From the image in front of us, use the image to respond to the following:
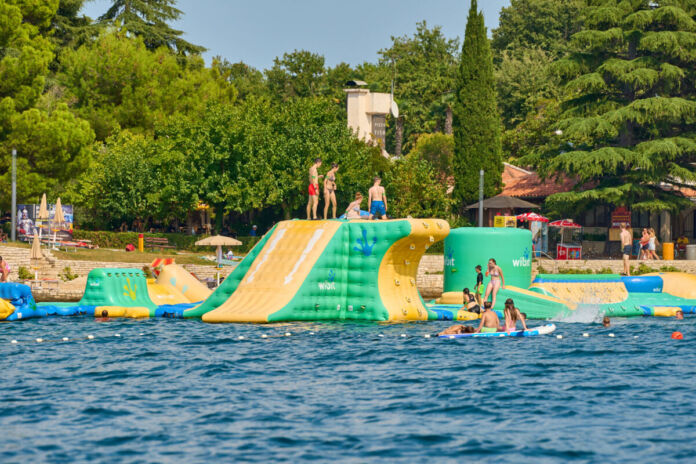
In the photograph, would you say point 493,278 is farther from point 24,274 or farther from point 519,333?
point 24,274

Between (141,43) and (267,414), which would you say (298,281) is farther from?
(141,43)

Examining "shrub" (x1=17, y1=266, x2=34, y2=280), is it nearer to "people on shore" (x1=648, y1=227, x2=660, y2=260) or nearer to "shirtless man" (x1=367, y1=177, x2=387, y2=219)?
"shirtless man" (x1=367, y1=177, x2=387, y2=219)

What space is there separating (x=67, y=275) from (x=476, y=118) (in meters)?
26.7

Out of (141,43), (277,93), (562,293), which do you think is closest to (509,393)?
(562,293)

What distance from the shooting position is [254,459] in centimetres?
1300

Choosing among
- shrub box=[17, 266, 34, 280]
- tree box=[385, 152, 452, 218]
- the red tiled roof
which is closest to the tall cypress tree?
the red tiled roof

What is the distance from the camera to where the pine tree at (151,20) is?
76000mm

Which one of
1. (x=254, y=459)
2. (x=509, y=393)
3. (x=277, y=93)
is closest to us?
(x=254, y=459)

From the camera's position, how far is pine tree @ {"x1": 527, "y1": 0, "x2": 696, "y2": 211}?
164 feet

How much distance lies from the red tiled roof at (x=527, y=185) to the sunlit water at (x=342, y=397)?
32.1 meters

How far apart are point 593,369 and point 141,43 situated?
56.4m

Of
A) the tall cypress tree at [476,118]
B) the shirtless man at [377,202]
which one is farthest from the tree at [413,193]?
the shirtless man at [377,202]

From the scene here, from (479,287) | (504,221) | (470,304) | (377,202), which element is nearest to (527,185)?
(504,221)

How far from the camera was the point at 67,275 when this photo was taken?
42.8 meters
